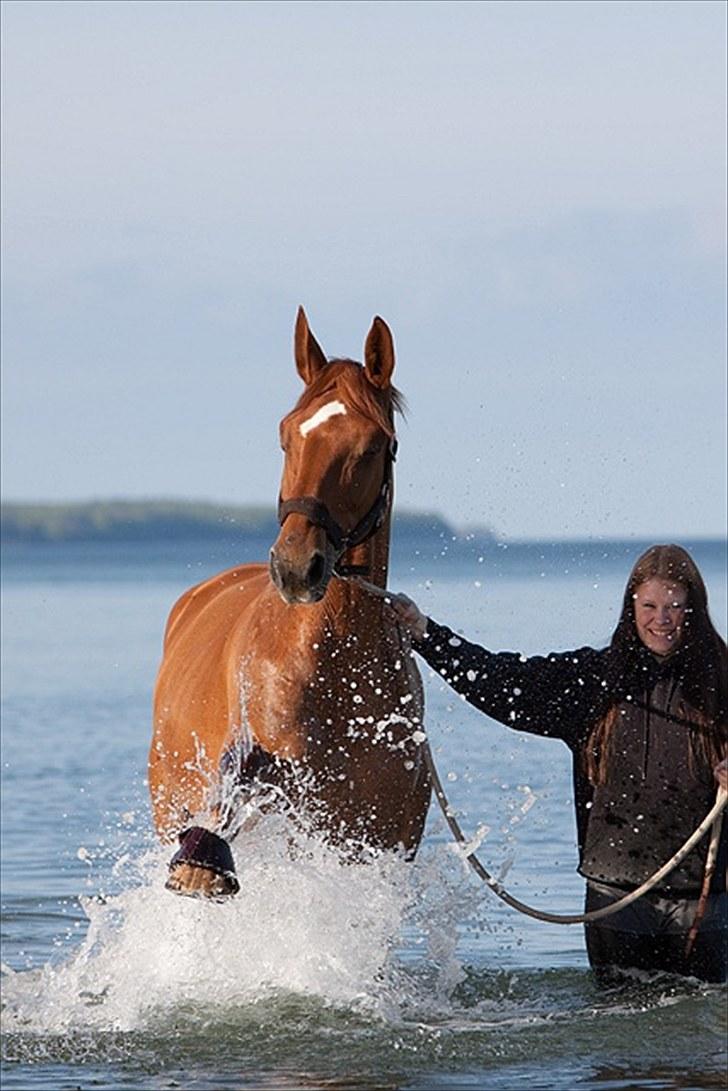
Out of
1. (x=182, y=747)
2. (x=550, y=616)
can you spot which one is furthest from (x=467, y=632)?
(x=182, y=747)

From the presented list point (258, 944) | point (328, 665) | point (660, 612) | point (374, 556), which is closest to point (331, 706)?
point (328, 665)

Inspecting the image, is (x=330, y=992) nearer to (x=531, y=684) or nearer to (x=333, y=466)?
(x=531, y=684)

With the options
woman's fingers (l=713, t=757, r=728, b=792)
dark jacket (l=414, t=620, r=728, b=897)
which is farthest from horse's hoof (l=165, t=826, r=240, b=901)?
woman's fingers (l=713, t=757, r=728, b=792)

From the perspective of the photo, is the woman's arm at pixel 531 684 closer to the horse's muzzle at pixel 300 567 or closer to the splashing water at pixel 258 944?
the splashing water at pixel 258 944

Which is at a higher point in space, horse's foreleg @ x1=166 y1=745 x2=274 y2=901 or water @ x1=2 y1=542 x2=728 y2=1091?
horse's foreleg @ x1=166 y1=745 x2=274 y2=901

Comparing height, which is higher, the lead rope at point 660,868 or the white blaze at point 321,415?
the white blaze at point 321,415

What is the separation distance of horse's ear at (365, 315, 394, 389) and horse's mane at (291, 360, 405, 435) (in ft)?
0.07

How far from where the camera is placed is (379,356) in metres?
6.46

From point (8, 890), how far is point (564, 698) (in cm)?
409

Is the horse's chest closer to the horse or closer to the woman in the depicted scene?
the horse

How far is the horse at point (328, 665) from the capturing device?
621cm

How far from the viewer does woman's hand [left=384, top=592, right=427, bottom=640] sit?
6.57m

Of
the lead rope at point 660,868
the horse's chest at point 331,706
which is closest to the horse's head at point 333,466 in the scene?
the horse's chest at point 331,706

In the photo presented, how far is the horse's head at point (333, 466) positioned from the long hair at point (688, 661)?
1.07 metres
